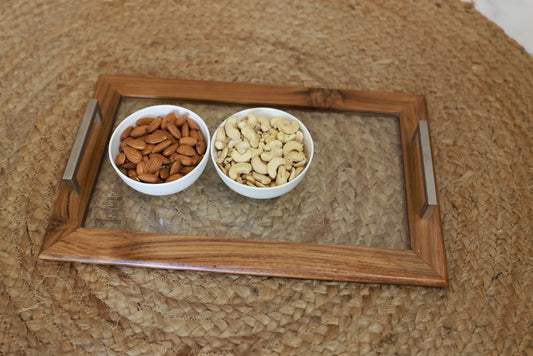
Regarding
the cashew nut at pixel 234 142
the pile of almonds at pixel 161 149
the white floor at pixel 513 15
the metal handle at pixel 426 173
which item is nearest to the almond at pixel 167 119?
the pile of almonds at pixel 161 149

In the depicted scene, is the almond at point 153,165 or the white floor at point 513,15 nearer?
the almond at point 153,165

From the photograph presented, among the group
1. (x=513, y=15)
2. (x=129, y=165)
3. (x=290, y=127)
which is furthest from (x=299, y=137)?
(x=513, y=15)

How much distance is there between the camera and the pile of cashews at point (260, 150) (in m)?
0.71

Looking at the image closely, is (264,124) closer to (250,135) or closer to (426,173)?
(250,135)

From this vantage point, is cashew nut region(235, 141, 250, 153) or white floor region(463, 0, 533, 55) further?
white floor region(463, 0, 533, 55)

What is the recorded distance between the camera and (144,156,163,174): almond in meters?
0.71

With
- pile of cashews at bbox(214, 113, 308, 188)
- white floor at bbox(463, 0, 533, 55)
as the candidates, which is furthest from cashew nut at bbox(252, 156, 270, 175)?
white floor at bbox(463, 0, 533, 55)

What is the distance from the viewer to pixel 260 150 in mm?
732

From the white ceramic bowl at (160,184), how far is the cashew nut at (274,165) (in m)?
0.09

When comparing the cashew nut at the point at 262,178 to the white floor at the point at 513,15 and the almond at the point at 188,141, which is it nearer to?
the almond at the point at 188,141

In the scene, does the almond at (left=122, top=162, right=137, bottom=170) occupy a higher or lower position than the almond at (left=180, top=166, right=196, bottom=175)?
lower

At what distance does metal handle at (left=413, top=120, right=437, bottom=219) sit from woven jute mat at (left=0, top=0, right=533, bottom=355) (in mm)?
83

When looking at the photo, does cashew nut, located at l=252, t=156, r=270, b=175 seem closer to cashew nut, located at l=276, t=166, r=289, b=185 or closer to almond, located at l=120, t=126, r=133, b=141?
cashew nut, located at l=276, t=166, r=289, b=185

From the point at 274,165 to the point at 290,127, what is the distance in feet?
0.24
